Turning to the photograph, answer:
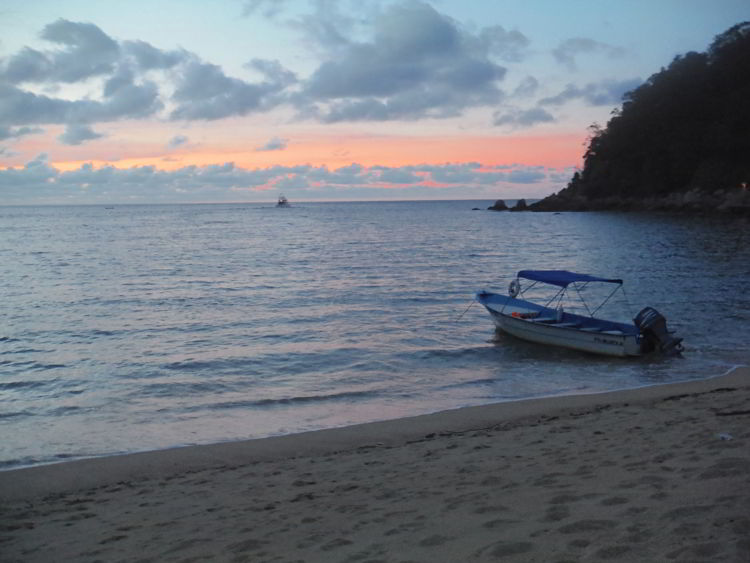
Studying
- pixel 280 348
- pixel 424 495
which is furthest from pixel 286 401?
pixel 424 495

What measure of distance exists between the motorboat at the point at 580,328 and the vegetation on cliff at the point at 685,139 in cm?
6932

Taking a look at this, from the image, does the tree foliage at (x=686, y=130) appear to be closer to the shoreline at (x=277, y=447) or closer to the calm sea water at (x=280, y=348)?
the calm sea water at (x=280, y=348)

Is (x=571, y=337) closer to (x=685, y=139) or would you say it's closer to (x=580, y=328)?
(x=580, y=328)

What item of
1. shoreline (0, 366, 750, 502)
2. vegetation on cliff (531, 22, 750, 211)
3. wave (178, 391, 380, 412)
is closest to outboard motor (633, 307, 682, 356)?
shoreline (0, 366, 750, 502)

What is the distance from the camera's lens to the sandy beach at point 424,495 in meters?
4.79

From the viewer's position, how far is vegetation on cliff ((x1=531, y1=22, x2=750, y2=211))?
86.9 metres

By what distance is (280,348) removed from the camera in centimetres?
1777

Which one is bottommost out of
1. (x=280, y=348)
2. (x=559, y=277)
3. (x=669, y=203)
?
(x=280, y=348)

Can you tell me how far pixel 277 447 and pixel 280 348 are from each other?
811cm

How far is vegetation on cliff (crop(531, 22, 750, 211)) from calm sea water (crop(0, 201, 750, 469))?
53.0m

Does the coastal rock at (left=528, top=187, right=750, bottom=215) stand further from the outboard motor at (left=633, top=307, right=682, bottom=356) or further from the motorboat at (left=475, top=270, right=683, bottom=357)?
the outboard motor at (left=633, top=307, right=682, bottom=356)

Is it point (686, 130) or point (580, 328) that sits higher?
point (686, 130)

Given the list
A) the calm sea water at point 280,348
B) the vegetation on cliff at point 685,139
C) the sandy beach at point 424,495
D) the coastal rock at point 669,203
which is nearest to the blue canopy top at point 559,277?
the calm sea water at point 280,348

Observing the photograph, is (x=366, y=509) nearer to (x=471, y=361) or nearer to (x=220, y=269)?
(x=471, y=361)
